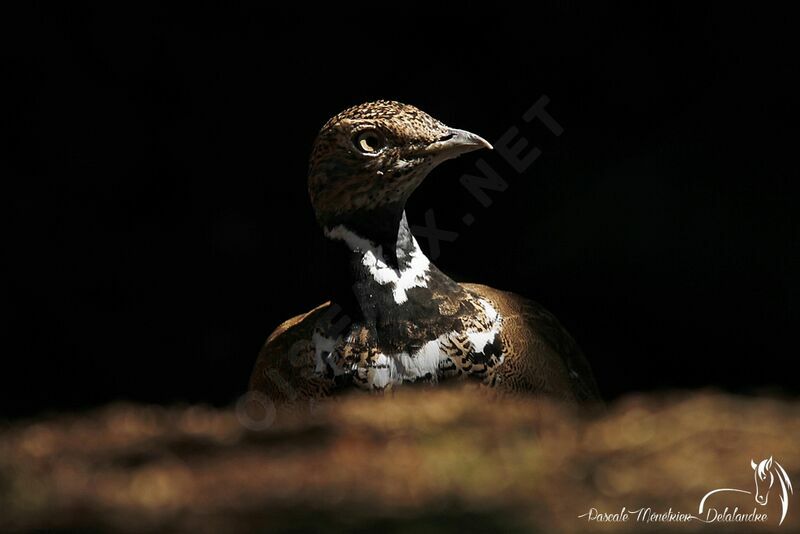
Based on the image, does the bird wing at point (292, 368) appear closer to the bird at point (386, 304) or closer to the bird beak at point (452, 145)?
the bird at point (386, 304)

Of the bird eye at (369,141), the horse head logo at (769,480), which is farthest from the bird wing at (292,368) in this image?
the horse head logo at (769,480)

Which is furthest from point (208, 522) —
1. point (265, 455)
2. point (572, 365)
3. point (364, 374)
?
point (572, 365)

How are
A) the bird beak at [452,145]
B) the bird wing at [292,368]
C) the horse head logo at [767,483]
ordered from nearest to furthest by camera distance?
the horse head logo at [767,483] < the bird wing at [292,368] < the bird beak at [452,145]

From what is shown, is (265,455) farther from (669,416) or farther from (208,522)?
(669,416)

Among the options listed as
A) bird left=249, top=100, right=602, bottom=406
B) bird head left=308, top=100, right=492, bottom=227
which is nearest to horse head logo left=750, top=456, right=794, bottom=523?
bird left=249, top=100, right=602, bottom=406

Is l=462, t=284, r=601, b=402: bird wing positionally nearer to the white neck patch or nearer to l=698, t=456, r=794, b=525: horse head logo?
the white neck patch

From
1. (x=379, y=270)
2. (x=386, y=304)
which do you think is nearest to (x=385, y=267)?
(x=379, y=270)

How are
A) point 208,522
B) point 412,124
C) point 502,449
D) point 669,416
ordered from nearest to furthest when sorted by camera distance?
point 208,522 → point 502,449 → point 669,416 → point 412,124

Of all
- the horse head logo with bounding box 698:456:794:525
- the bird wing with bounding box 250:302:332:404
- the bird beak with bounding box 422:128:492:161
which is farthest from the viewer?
the bird beak with bounding box 422:128:492:161
